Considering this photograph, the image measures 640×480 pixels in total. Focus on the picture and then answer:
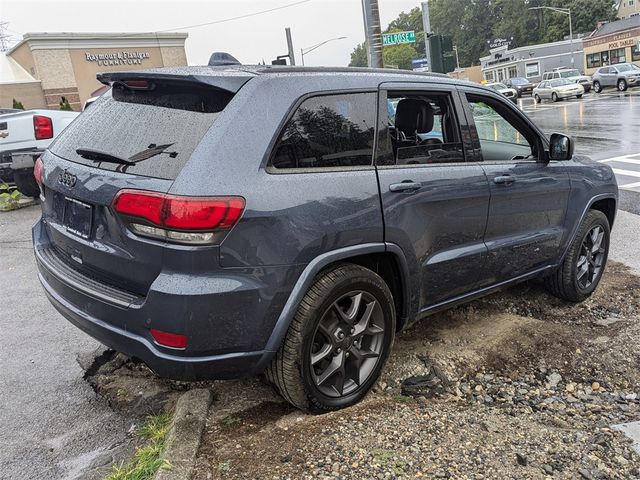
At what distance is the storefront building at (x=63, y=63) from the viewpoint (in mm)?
32219

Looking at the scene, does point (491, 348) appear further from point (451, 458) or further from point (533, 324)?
point (451, 458)

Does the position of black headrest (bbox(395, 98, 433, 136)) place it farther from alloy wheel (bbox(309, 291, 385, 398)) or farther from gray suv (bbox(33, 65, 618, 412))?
alloy wheel (bbox(309, 291, 385, 398))

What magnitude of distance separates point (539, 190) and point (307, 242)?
84.2 inches

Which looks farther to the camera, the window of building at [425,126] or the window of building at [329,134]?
the window of building at [425,126]

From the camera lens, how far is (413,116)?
3736mm

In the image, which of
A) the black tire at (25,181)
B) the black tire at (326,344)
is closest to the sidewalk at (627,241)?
the black tire at (326,344)

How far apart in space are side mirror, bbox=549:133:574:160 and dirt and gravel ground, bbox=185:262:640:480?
4.05 ft

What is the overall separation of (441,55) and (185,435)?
9.90 meters

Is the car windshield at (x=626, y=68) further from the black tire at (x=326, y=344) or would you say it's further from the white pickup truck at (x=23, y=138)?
the black tire at (x=326, y=344)

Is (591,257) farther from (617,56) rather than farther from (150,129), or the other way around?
(617,56)

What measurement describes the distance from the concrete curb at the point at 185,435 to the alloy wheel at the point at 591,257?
3.16 m

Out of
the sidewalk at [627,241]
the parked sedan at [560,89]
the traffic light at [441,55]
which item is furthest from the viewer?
the parked sedan at [560,89]

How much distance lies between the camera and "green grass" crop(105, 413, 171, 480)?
2480mm

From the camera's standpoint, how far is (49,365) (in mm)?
3850
